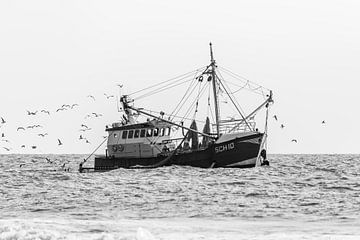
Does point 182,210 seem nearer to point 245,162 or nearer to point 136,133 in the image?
point 245,162

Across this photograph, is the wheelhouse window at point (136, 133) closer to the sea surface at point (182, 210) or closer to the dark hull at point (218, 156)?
the dark hull at point (218, 156)

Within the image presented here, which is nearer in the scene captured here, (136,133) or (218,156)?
(218,156)

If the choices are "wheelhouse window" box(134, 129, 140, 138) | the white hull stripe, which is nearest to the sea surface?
the white hull stripe

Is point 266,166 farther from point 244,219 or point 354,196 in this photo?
point 244,219

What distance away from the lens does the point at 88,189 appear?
33.1 meters

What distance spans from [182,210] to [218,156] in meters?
30.4

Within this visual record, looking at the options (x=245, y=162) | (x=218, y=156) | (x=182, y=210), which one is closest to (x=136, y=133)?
(x=218, y=156)

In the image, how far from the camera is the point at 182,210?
23.2m

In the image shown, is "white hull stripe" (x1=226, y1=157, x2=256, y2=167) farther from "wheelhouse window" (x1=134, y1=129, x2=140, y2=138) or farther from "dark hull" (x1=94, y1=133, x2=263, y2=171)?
"wheelhouse window" (x1=134, y1=129, x2=140, y2=138)

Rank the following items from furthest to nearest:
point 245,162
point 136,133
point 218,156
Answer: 1. point 136,133
2. point 245,162
3. point 218,156

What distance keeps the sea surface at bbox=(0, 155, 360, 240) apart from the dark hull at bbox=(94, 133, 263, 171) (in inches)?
613

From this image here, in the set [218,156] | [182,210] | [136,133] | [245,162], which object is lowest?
[182,210]

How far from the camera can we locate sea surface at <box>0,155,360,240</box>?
16094mm

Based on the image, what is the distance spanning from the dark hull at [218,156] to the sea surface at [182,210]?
15573mm
